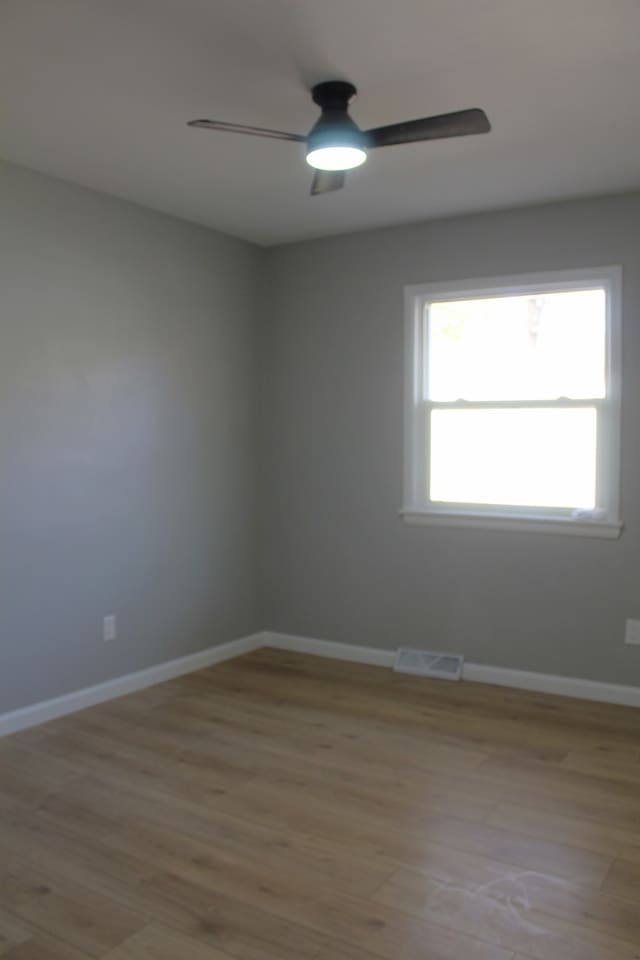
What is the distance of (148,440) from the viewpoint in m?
4.38

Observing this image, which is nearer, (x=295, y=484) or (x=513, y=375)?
(x=513, y=375)

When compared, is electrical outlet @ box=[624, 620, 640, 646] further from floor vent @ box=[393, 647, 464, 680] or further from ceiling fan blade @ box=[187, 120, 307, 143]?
ceiling fan blade @ box=[187, 120, 307, 143]

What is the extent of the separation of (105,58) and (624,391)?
2.89 m

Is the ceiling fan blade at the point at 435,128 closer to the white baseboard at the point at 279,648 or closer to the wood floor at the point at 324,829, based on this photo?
the wood floor at the point at 324,829

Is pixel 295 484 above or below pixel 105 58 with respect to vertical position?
below

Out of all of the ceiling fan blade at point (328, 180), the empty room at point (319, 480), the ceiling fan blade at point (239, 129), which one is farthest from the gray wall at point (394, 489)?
the ceiling fan blade at point (239, 129)

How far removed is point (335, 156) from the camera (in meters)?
2.68

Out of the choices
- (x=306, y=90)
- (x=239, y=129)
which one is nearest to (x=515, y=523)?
(x=306, y=90)

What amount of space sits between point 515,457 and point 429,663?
130 cm

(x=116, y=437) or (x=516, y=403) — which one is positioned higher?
(x=516, y=403)

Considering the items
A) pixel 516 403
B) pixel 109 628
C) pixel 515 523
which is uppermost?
pixel 516 403

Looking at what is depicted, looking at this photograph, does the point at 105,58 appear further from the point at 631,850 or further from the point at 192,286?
the point at 631,850

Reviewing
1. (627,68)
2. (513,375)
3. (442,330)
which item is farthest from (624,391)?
(627,68)

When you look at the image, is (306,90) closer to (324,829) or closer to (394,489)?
(394,489)
